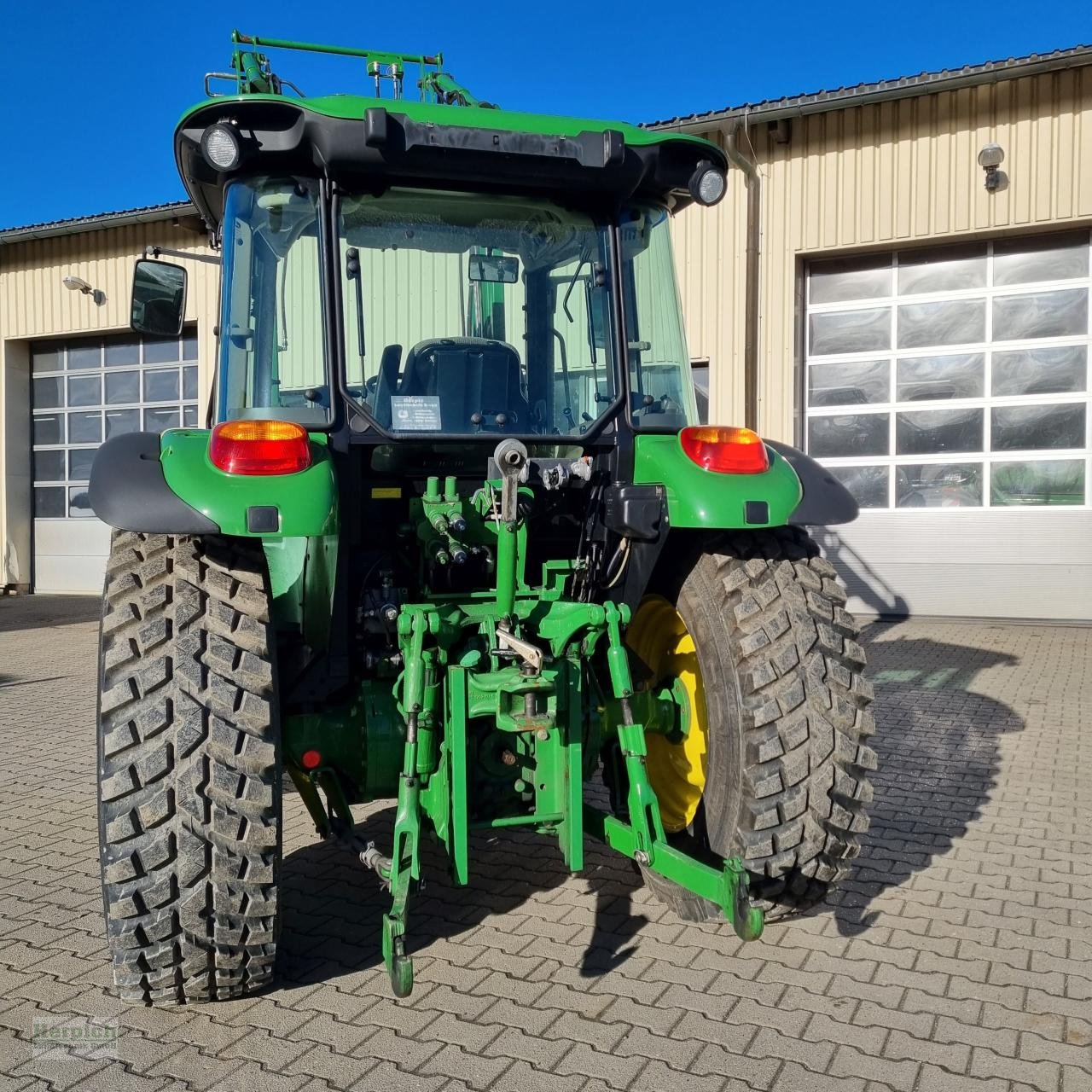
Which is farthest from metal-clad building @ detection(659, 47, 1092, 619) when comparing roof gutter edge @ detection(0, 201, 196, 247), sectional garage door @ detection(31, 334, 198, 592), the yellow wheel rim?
the yellow wheel rim

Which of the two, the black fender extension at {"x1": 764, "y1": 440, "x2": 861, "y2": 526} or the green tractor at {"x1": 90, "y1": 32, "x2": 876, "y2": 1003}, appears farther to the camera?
the black fender extension at {"x1": 764, "y1": 440, "x2": 861, "y2": 526}

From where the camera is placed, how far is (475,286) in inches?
139

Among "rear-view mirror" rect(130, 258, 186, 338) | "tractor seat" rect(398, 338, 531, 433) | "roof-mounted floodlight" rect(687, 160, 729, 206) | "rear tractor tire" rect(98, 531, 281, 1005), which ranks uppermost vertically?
"roof-mounted floodlight" rect(687, 160, 729, 206)

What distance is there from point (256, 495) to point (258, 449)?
153 mm

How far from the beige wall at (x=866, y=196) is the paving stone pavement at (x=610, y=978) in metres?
6.98

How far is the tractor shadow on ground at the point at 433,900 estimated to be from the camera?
10.7 feet

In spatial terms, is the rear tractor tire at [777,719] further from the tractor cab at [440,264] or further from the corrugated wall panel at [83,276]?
the corrugated wall panel at [83,276]

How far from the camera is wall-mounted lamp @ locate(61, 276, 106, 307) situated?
14.6 meters

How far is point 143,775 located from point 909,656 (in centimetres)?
739

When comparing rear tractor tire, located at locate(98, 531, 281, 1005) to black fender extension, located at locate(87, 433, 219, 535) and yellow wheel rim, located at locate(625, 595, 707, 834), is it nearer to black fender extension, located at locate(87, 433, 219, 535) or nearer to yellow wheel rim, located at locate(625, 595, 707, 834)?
black fender extension, located at locate(87, 433, 219, 535)

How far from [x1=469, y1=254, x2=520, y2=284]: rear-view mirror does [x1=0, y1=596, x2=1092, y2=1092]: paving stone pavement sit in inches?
83.0

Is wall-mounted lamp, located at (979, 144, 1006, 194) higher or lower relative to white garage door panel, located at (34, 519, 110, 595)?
higher

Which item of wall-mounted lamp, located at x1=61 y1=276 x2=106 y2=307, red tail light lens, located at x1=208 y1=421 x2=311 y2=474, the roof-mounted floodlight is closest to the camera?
red tail light lens, located at x1=208 y1=421 x2=311 y2=474

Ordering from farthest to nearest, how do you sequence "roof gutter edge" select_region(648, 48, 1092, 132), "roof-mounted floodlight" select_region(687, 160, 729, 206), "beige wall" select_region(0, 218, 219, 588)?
"beige wall" select_region(0, 218, 219, 588), "roof gutter edge" select_region(648, 48, 1092, 132), "roof-mounted floodlight" select_region(687, 160, 729, 206)
